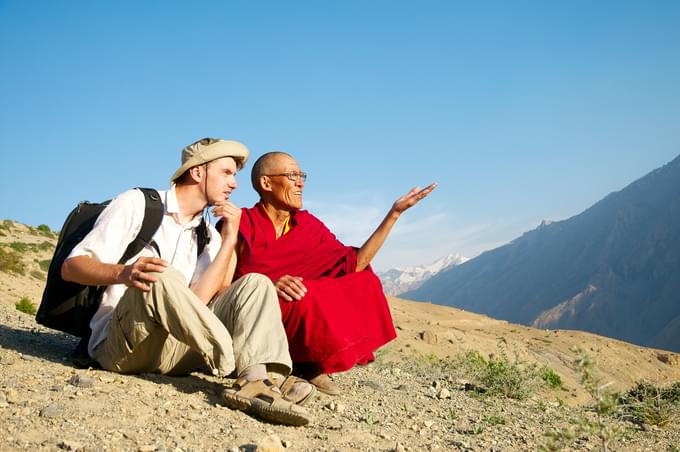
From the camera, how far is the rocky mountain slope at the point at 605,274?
71.7m

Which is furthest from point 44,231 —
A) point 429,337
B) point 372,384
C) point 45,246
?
point 372,384

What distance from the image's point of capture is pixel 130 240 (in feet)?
11.5

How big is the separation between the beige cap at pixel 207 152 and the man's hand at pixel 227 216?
31 centimetres

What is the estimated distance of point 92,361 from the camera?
150 inches

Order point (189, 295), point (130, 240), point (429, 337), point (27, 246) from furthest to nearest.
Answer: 1. point (27, 246)
2. point (429, 337)
3. point (130, 240)
4. point (189, 295)

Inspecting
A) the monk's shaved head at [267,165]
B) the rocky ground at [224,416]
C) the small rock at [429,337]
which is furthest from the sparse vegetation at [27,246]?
the monk's shaved head at [267,165]

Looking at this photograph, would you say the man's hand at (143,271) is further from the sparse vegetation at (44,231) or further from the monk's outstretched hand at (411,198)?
the sparse vegetation at (44,231)

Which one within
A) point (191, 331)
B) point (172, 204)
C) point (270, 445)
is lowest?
point (270, 445)

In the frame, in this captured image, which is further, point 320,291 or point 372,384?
point 372,384

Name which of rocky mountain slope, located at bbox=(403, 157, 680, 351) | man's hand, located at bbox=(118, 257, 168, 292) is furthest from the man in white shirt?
rocky mountain slope, located at bbox=(403, 157, 680, 351)

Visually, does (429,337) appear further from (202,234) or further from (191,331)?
(191,331)

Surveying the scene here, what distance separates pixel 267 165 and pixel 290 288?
1.08 meters

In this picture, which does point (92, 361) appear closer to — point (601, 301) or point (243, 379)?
point (243, 379)

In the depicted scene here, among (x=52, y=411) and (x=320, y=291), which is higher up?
(x=320, y=291)
